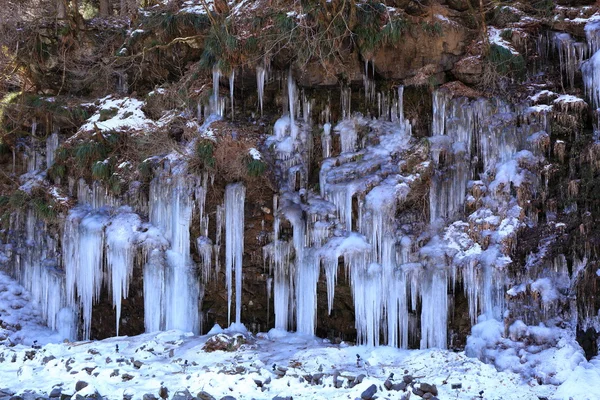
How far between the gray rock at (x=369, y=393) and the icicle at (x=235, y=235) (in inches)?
150

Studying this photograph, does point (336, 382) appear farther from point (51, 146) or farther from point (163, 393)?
point (51, 146)

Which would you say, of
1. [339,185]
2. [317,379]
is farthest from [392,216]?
[317,379]

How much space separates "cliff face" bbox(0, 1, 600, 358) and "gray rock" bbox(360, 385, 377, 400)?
220cm

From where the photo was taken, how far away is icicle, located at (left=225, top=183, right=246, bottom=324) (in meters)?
9.73

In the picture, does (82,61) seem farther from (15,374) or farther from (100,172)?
(15,374)

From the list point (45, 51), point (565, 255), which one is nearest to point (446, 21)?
point (565, 255)

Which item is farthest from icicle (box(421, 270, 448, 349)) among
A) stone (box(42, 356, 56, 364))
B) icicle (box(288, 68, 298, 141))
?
stone (box(42, 356, 56, 364))

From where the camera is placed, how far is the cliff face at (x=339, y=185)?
8727 millimetres

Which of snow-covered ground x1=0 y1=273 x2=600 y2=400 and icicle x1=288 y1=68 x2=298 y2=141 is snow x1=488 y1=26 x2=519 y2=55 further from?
snow-covered ground x1=0 y1=273 x2=600 y2=400

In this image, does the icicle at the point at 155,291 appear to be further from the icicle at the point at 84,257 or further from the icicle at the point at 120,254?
the icicle at the point at 84,257

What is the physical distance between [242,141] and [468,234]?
13.5 ft

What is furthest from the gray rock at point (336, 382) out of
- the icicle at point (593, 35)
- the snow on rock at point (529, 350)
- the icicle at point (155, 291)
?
the icicle at point (593, 35)

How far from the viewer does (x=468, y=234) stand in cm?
888

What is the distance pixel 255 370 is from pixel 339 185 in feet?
11.7
